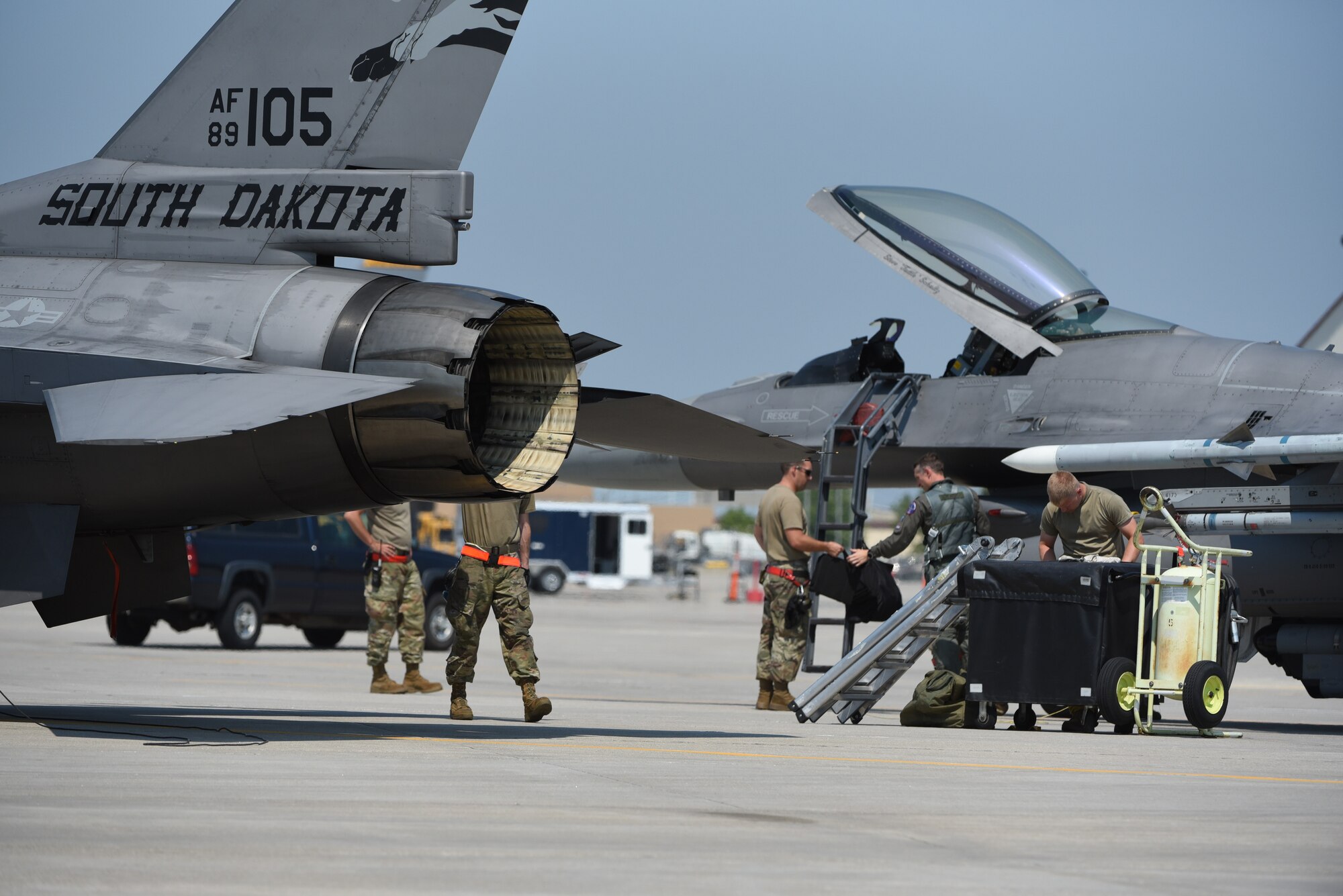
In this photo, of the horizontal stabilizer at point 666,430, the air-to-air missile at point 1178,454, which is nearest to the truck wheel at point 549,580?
the air-to-air missile at point 1178,454

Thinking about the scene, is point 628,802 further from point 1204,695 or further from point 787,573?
point 787,573

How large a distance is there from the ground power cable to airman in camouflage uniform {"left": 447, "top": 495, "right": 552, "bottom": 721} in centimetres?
160

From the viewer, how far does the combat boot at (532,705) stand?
933 cm

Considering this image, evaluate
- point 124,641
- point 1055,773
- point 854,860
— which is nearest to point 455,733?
point 1055,773

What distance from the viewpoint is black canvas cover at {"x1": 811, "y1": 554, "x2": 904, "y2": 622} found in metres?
11.1

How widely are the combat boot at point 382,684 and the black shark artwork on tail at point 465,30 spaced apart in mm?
5991

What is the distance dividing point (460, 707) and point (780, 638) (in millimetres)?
2846

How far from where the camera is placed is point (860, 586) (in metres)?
11.1

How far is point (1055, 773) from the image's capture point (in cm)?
720

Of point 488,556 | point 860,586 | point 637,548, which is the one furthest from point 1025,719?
point 637,548

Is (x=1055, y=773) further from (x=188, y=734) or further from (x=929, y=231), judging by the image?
(x=929, y=231)

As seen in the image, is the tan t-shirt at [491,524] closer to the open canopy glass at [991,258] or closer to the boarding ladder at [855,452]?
the boarding ladder at [855,452]

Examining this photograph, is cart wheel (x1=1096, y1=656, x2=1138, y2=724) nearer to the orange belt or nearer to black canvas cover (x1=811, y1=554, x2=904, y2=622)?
black canvas cover (x1=811, y1=554, x2=904, y2=622)

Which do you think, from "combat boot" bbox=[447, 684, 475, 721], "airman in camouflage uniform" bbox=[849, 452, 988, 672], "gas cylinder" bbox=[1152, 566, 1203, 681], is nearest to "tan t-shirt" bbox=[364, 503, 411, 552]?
"combat boot" bbox=[447, 684, 475, 721]
